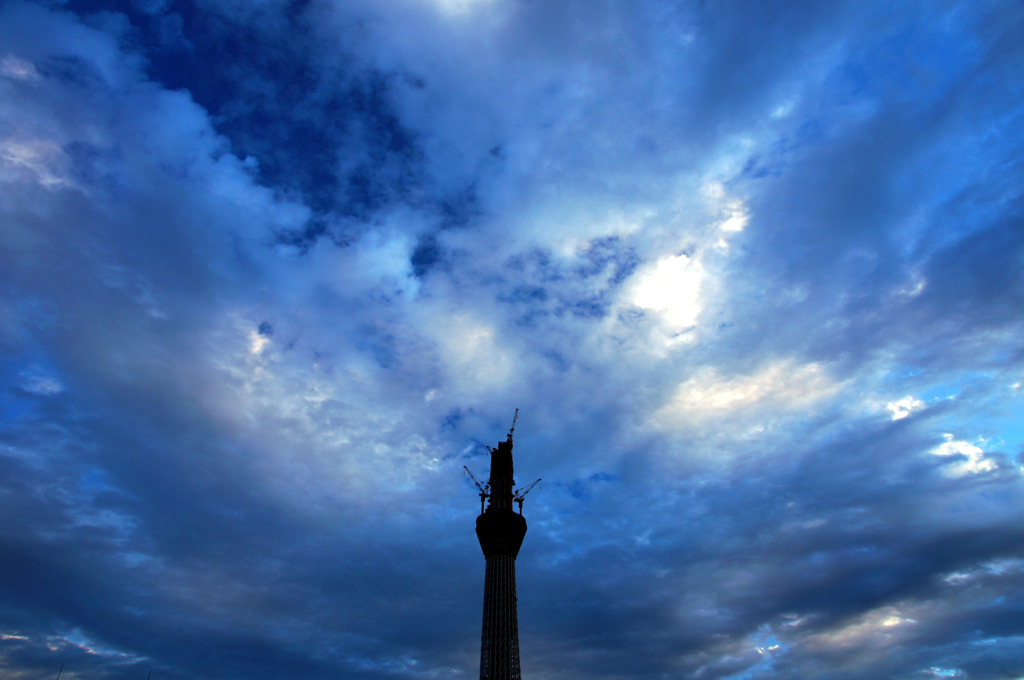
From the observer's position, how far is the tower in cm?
16062

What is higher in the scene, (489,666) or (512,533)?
(512,533)


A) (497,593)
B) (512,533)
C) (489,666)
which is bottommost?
(489,666)

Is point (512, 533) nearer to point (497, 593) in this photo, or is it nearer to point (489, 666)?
point (497, 593)

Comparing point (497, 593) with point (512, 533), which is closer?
point (497, 593)

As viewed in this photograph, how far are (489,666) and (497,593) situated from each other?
62.7 ft

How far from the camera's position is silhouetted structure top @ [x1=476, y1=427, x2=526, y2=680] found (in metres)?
161

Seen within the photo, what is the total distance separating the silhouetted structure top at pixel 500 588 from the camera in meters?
161

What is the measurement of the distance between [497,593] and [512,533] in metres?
19.2

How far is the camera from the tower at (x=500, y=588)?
16062cm

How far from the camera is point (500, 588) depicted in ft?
559

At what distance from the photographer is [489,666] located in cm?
15975

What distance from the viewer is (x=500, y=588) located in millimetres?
Answer: 170250

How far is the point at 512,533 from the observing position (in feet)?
598

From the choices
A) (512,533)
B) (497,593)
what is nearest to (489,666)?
(497,593)
